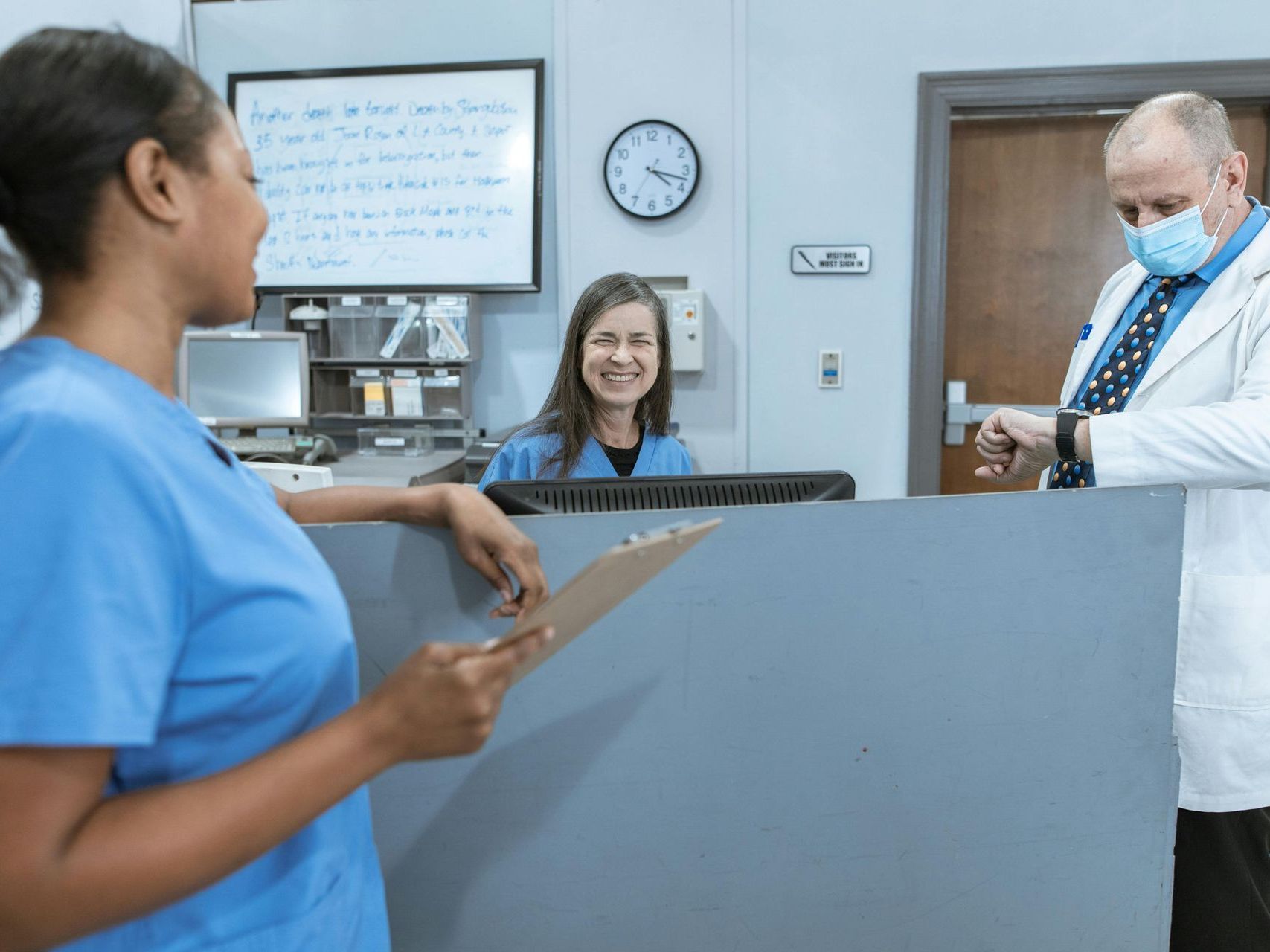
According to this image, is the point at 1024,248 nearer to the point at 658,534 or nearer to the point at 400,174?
the point at 400,174

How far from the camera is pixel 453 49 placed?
3.09m

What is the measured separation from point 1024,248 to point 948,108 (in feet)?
1.77

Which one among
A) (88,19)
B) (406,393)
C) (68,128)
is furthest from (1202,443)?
(88,19)

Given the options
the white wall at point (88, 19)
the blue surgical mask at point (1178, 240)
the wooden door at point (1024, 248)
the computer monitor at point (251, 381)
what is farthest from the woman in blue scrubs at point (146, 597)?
the wooden door at point (1024, 248)

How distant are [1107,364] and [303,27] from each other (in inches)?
115

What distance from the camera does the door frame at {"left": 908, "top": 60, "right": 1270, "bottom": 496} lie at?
107 inches

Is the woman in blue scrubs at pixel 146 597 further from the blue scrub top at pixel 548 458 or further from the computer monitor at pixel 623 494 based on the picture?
the blue scrub top at pixel 548 458

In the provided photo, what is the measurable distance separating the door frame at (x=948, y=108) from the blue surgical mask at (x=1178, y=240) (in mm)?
1560

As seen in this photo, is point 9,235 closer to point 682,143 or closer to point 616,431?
point 616,431

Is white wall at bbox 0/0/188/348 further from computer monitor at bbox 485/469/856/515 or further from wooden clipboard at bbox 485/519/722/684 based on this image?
wooden clipboard at bbox 485/519/722/684

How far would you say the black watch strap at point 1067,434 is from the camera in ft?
3.70

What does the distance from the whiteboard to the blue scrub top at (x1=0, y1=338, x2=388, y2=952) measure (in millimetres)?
2630

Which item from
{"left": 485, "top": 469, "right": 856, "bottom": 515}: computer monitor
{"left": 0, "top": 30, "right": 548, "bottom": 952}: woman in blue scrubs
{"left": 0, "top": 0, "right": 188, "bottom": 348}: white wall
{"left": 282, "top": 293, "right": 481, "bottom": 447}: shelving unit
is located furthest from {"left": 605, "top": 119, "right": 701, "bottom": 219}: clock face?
{"left": 0, "top": 30, "right": 548, "bottom": 952}: woman in blue scrubs

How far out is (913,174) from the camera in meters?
2.90
